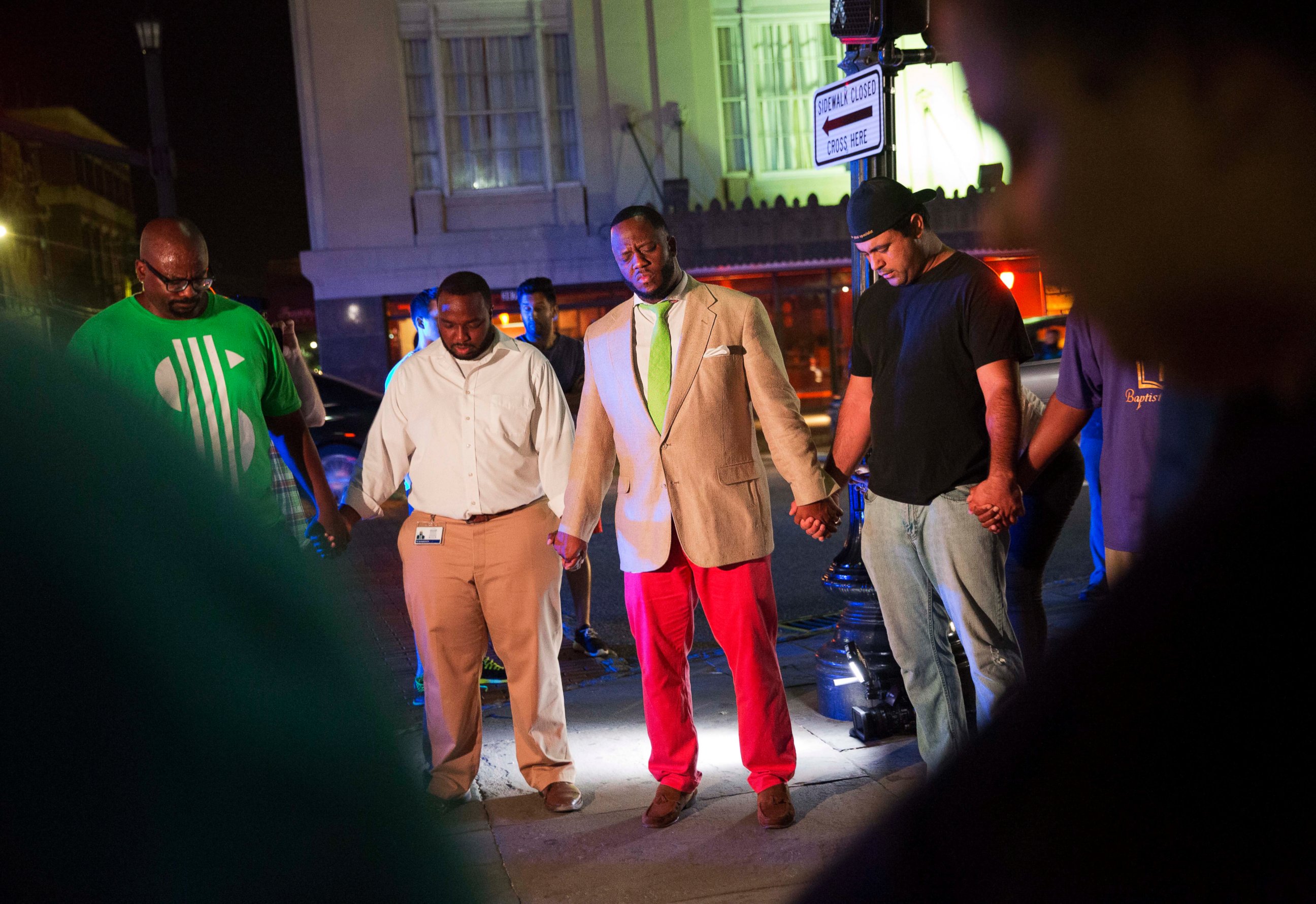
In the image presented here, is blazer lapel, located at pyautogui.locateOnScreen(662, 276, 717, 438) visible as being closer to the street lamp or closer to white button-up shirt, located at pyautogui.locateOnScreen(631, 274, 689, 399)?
white button-up shirt, located at pyautogui.locateOnScreen(631, 274, 689, 399)

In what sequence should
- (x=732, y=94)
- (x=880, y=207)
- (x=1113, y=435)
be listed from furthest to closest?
1. (x=732, y=94)
2. (x=880, y=207)
3. (x=1113, y=435)

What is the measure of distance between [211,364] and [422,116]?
18604 mm

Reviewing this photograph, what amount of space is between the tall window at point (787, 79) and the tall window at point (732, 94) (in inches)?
10.9

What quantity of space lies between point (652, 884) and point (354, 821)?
9.30 ft

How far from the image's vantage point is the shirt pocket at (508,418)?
4.54m

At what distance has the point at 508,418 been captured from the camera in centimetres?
454

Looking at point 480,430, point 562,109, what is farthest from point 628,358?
point 562,109

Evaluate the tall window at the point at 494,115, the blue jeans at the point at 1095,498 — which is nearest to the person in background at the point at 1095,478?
the blue jeans at the point at 1095,498

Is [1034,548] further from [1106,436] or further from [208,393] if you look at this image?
[208,393]

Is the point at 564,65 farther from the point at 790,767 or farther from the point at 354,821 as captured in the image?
the point at 354,821

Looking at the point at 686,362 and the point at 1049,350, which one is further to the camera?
the point at 1049,350

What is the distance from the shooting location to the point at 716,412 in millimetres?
4262

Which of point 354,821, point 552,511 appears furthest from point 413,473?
point 354,821

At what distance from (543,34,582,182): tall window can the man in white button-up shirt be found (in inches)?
694
